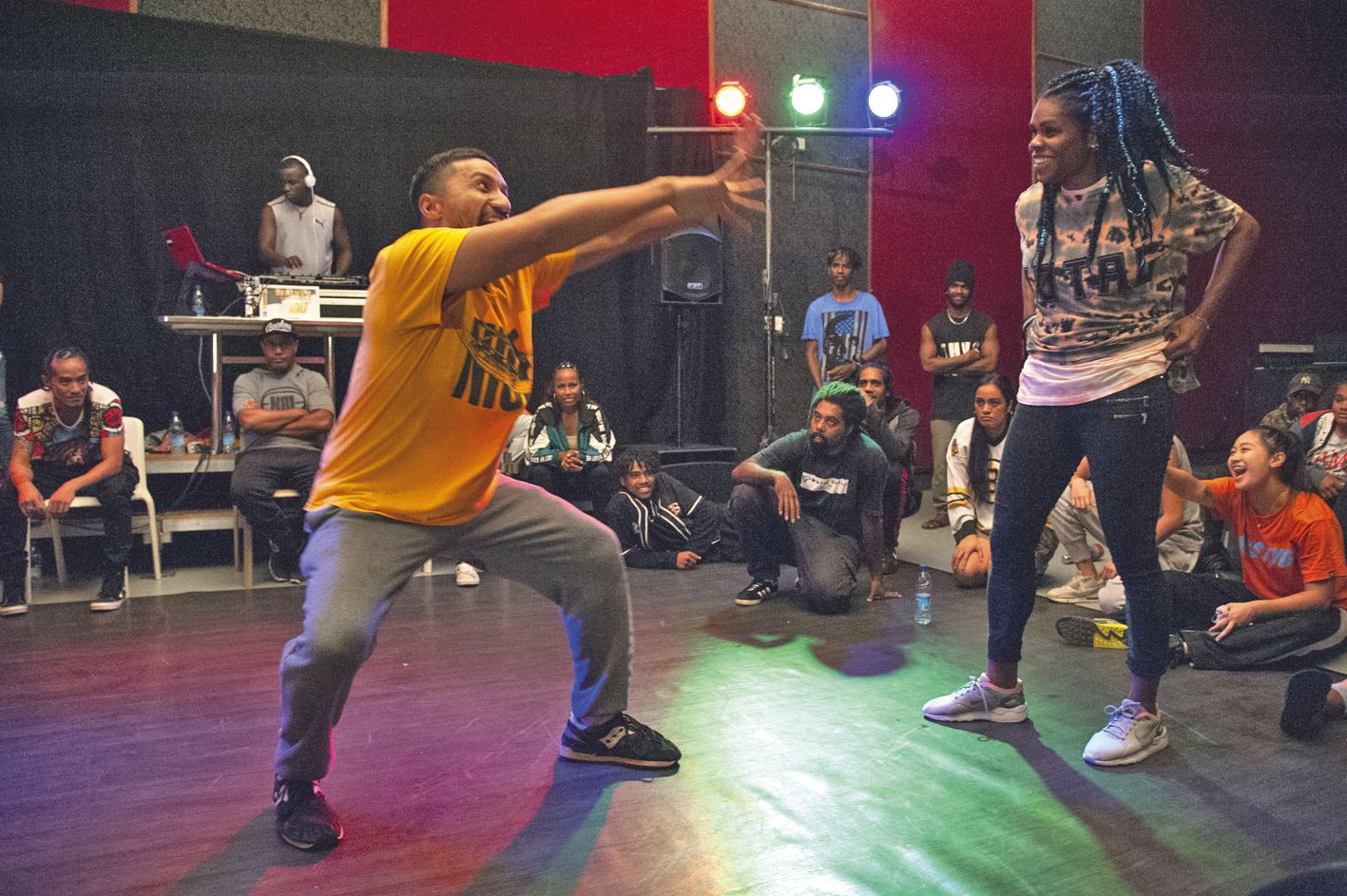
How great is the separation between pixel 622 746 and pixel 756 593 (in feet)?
7.05

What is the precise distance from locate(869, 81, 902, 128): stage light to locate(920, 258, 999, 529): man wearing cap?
50.9 inches

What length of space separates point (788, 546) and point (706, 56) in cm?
433

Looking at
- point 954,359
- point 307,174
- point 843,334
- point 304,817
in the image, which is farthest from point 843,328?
point 304,817

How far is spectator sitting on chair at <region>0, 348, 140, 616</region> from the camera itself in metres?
4.73


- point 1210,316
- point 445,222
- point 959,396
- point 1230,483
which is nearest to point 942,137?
point 959,396

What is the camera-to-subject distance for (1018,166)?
9.02 metres

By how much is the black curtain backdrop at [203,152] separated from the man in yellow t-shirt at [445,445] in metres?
4.12

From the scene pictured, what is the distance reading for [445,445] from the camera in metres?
2.28

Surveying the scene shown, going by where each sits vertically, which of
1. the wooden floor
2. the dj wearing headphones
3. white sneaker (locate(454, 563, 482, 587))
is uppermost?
the dj wearing headphones

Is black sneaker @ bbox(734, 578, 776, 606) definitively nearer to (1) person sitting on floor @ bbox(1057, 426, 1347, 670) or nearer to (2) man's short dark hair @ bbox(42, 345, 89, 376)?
(1) person sitting on floor @ bbox(1057, 426, 1347, 670)

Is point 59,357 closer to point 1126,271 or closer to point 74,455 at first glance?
point 74,455

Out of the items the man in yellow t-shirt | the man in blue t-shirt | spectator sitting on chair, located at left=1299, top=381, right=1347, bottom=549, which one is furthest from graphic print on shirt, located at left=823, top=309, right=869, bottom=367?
the man in yellow t-shirt

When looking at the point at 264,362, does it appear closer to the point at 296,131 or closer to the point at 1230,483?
the point at 296,131

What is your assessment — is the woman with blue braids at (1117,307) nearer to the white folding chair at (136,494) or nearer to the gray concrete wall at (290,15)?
the white folding chair at (136,494)
